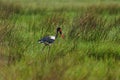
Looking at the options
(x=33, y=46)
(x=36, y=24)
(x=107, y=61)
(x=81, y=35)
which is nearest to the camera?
(x=107, y=61)

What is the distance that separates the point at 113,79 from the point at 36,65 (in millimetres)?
978

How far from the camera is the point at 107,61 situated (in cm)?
605

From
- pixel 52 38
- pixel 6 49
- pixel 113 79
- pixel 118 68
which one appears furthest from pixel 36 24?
pixel 113 79

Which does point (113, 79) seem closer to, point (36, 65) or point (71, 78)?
point (71, 78)

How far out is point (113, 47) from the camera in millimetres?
7199

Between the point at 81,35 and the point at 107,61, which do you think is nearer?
the point at 107,61

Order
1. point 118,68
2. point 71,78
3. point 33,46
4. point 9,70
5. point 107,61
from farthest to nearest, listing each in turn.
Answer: point 33,46 → point 107,61 → point 118,68 → point 9,70 → point 71,78

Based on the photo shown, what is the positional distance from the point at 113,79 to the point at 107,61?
110 cm

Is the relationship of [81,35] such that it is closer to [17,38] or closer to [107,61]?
[17,38]

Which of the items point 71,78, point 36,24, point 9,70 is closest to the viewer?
point 71,78

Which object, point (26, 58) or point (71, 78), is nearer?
point (71, 78)

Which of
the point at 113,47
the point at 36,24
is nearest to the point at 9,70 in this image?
the point at 113,47

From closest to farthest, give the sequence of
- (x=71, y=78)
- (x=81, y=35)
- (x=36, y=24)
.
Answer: (x=71, y=78) < (x=81, y=35) < (x=36, y=24)

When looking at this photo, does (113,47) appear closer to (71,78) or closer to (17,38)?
(17,38)
